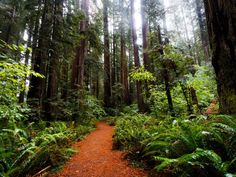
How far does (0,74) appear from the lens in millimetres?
Result: 4121

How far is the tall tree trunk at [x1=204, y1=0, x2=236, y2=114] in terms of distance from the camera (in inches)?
175

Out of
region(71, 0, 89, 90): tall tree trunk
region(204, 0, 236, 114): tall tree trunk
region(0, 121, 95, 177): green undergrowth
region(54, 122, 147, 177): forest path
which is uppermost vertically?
region(71, 0, 89, 90): tall tree trunk

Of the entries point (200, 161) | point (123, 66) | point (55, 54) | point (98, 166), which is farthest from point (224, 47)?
point (123, 66)

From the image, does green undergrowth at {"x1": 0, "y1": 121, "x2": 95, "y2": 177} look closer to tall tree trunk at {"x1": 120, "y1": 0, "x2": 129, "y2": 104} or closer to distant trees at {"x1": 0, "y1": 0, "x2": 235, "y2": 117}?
distant trees at {"x1": 0, "y1": 0, "x2": 235, "y2": 117}

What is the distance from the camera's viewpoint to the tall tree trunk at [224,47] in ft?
14.5

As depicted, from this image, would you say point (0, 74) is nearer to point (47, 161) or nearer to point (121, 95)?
point (47, 161)

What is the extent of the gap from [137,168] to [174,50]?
5.89 meters

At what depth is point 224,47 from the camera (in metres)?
4.61

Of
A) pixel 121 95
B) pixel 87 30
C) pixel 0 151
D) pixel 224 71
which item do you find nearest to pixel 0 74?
pixel 0 151

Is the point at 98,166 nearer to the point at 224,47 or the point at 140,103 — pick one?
the point at 224,47

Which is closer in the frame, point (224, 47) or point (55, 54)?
point (224, 47)

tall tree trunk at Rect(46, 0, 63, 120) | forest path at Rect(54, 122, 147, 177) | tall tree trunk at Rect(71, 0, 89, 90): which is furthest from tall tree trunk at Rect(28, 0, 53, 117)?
Result: forest path at Rect(54, 122, 147, 177)

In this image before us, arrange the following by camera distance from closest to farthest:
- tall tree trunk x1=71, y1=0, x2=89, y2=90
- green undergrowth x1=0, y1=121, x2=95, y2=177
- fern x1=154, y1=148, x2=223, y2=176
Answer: fern x1=154, y1=148, x2=223, y2=176, green undergrowth x1=0, y1=121, x2=95, y2=177, tall tree trunk x1=71, y1=0, x2=89, y2=90

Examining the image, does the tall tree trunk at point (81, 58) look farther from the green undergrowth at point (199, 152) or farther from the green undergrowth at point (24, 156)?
the green undergrowth at point (199, 152)
